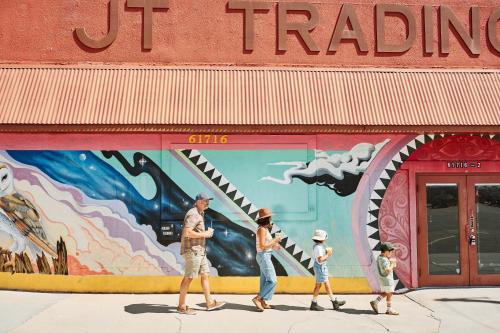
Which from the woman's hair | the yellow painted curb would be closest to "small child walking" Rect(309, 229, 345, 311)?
the woman's hair

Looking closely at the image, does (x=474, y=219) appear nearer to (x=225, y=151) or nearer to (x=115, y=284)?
(x=225, y=151)

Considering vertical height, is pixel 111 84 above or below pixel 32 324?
above

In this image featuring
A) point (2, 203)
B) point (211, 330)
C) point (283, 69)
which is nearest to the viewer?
point (211, 330)

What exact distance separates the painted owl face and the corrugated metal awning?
899 mm

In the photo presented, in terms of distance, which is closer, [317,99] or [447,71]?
[317,99]

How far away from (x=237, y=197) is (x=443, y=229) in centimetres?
433

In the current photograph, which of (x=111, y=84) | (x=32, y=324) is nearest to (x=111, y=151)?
(x=111, y=84)

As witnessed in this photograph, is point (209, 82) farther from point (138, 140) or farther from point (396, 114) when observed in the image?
point (396, 114)

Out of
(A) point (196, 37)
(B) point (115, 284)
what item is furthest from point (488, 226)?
(B) point (115, 284)

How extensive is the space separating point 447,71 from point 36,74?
8.66m

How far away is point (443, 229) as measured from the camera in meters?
10.8

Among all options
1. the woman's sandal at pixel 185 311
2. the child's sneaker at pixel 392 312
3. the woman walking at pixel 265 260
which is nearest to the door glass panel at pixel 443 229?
the child's sneaker at pixel 392 312

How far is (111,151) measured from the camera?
400 inches

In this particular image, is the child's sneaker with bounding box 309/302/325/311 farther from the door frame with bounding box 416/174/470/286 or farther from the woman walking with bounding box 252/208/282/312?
the door frame with bounding box 416/174/470/286
